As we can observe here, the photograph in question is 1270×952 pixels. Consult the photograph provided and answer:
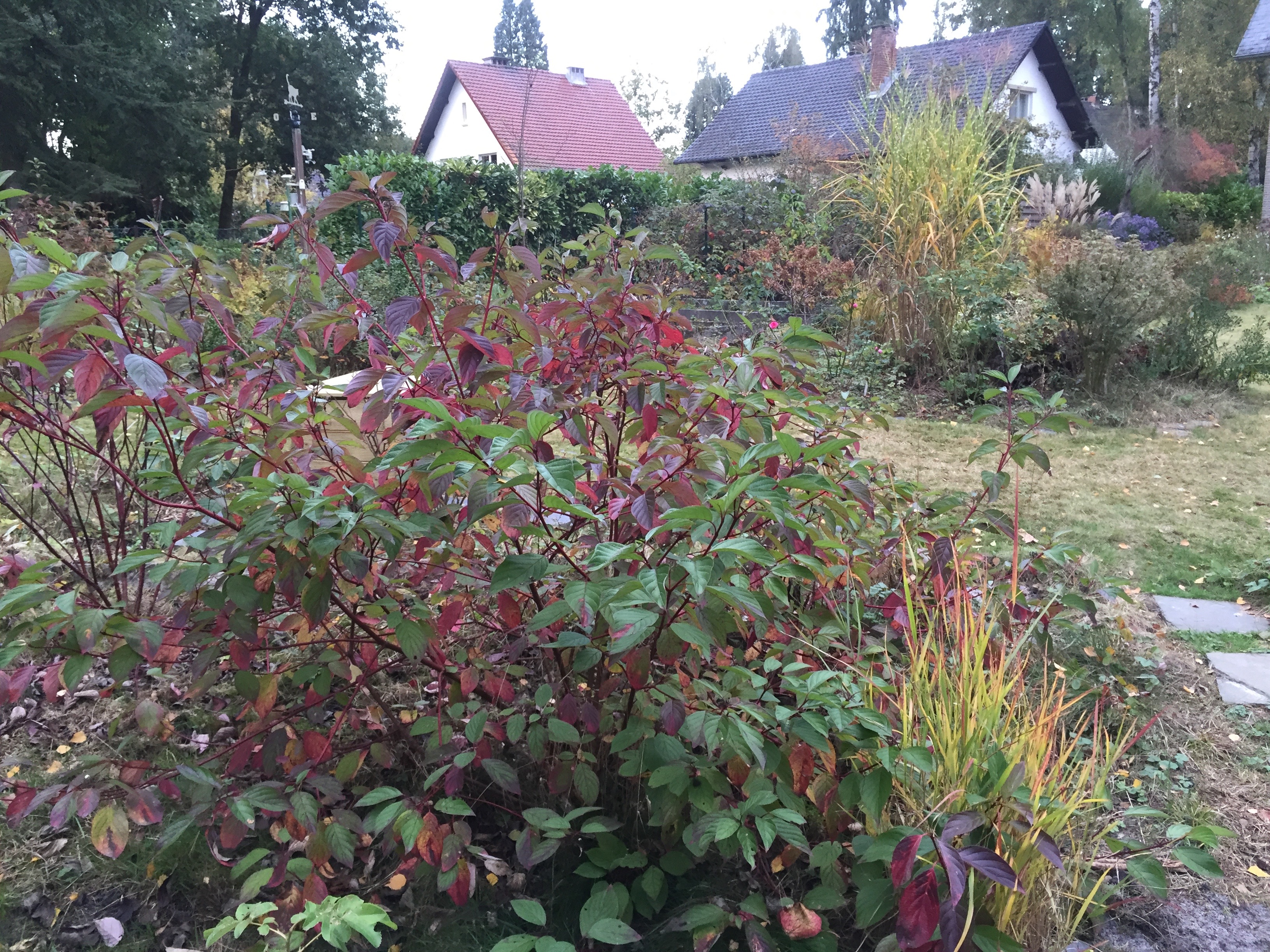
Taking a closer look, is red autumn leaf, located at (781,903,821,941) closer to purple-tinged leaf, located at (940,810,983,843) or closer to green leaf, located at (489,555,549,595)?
purple-tinged leaf, located at (940,810,983,843)

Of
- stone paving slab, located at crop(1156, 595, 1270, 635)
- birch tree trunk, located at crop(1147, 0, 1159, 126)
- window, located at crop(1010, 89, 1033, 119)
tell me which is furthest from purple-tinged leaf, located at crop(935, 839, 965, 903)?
birch tree trunk, located at crop(1147, 0, 1159, 126)

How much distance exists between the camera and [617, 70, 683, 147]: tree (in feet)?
155

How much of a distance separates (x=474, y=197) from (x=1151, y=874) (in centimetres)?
1079

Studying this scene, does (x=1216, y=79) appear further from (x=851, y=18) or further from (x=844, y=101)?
(x=851, y=18)

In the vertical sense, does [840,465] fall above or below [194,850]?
above

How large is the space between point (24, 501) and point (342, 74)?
2786cm

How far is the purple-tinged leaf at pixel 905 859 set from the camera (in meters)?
1.18

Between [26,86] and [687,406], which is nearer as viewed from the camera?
[687,406]

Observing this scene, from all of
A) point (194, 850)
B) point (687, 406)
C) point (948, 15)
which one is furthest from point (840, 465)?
point (948, 15)

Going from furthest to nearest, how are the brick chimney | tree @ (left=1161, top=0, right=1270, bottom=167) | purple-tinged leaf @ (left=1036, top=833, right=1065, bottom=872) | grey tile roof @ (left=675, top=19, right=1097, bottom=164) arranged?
tree @ (left=1161, top=0, right=1270, bottom=167) → grey tile roof @ (left=675, top=19, right=1097, bottom=164) → the brick chimney → purple-tinged leaf @ (left=1036, top=833, right=1065, bottom=872)

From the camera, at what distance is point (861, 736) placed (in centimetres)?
145

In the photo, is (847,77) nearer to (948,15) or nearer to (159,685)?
(948,15)

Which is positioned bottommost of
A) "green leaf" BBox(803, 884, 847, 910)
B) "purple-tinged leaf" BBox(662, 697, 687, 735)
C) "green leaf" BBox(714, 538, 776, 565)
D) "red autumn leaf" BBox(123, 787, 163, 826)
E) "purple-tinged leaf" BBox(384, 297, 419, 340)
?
"green leaf" BBox(803, 884, 847, 910)

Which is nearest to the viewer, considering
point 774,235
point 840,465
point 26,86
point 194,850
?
point 194,850
